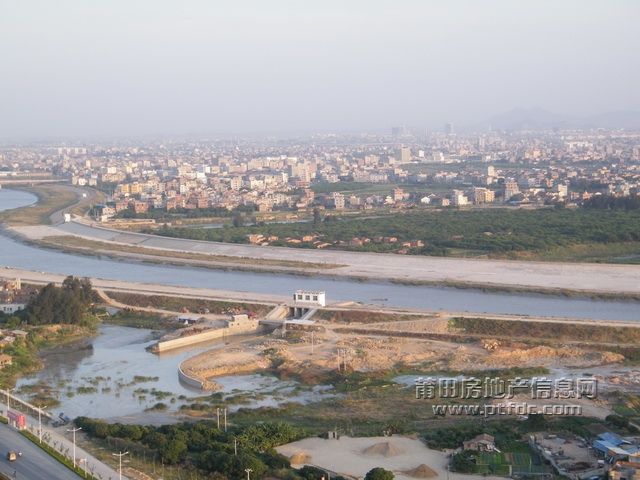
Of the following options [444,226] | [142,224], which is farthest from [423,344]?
[142,224]

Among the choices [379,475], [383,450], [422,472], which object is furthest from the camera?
[383,450]

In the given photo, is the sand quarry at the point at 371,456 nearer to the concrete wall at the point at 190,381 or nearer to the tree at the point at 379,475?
the tree at the point at 379,475

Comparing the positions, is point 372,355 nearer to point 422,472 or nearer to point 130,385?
point 130,385

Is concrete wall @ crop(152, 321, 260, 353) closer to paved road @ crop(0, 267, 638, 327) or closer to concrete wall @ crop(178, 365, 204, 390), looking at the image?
paved road @ crop(0, 267, 638, 327)

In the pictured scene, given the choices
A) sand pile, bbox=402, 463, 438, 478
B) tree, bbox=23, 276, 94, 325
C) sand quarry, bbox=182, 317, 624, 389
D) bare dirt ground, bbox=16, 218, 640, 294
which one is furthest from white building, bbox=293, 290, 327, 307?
sand pile, bbox=402, 463, 438, 478

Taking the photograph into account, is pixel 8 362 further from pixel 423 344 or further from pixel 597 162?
pixel 597 162

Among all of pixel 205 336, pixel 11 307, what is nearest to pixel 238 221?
pixel 11 307

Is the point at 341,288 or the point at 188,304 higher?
the point at 188,304
